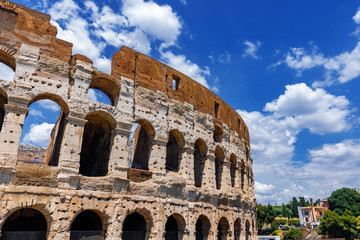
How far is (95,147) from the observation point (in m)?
14.4

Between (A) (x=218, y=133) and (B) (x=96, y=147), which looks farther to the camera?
(A) (x=218, y=133)

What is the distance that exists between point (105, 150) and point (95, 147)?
136 centimetres

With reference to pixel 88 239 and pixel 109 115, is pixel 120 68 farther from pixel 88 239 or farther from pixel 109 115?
pixel 88 239

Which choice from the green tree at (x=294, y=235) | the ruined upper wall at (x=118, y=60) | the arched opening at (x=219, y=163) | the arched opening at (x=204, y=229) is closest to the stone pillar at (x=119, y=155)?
the ruined upper wall at (x=118, y=60)

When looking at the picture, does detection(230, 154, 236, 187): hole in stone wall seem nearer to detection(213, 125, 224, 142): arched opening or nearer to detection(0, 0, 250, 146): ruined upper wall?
detection(213, 125, 224, 142): arched opening

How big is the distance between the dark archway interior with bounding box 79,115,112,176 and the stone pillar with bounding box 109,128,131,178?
4.76 feet

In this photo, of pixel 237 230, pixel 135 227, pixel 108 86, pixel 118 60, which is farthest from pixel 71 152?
pixel 237 230

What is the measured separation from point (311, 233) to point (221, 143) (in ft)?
114

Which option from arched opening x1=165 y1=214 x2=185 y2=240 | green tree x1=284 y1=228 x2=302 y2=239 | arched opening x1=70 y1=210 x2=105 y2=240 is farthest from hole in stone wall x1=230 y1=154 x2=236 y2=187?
green tree x1=284 y1=228 x2=302 y2=239

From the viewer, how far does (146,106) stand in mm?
13031

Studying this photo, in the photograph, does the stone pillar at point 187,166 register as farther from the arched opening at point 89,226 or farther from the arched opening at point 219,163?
the arched opening at point 89,226

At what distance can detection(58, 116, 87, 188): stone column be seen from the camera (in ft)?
31.9

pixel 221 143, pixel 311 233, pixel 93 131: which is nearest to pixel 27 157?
pixel 93 131

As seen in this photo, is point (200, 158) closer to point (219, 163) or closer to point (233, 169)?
point (219, 163)
